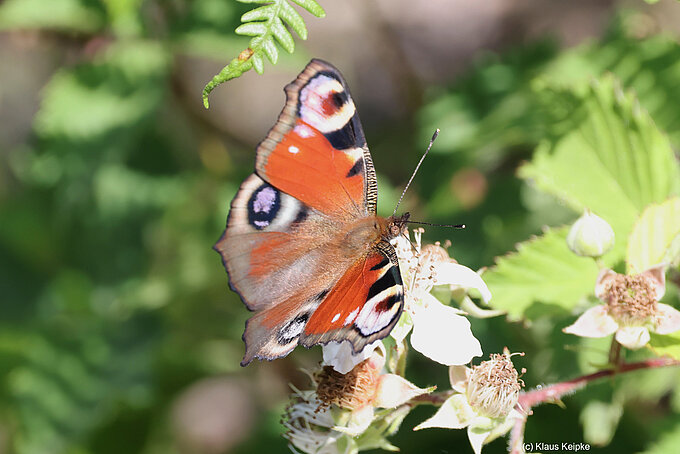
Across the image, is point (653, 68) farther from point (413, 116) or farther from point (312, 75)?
point (312, 75)

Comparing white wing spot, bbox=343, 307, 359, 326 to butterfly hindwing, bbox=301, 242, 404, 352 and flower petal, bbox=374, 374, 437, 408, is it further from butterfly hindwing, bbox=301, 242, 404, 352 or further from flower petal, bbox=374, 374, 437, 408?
flower petal, bbox=374, 374, 437, 408

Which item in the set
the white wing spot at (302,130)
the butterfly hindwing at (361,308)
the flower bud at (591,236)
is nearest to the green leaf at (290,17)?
the white wing spot at (302,130)

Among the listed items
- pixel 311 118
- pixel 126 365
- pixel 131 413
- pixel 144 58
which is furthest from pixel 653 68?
pixel 131 413

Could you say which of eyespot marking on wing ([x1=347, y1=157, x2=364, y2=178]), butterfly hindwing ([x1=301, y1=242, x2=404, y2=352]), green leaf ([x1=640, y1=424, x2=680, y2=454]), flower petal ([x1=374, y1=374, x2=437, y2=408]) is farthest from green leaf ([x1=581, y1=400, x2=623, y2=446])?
eyespot marking on wing ([x1=347, y1=157, x2=364, y2=178])

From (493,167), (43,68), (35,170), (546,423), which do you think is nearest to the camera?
(546,423)

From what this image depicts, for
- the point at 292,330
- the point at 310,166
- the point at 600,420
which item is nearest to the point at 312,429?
the point at 292,330

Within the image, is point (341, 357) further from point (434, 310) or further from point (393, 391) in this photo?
point (434, 310)
